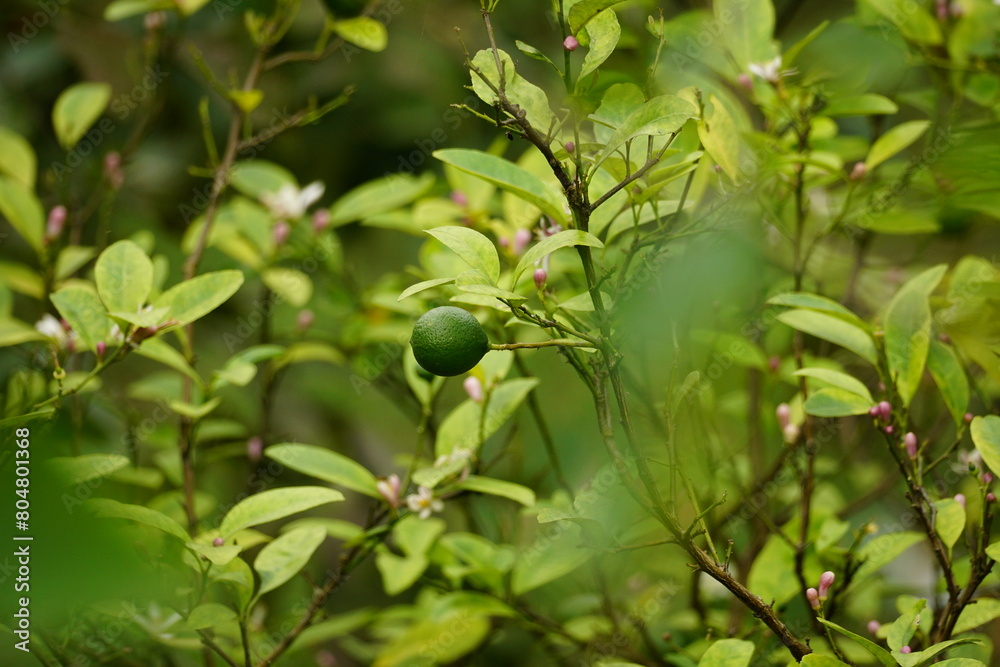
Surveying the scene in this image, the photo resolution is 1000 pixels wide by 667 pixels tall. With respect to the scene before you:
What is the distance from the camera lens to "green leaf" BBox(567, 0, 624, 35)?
567 mm

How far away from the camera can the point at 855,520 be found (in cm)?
141

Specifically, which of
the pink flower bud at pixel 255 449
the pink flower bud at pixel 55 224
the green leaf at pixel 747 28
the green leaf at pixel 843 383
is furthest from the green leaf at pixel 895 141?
the pink flower bud at pixel 55 224

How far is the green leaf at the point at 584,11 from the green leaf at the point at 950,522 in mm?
496

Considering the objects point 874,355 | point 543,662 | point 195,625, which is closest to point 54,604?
point 195,625

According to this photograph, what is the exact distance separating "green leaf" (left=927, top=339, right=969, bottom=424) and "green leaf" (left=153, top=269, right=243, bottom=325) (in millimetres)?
660

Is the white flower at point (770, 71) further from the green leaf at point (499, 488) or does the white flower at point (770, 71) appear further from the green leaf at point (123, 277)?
the green leaf at point (123, 277)

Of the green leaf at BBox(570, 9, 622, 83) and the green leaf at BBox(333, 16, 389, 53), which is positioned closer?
the green leaf at BBox(570, 9, 622, 83)

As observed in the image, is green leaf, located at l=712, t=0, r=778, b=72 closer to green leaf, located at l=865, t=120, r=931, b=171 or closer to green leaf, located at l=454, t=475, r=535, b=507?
green leaf, located at l=865, t=120, r=931, b=171

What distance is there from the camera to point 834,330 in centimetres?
81

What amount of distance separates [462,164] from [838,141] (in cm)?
59

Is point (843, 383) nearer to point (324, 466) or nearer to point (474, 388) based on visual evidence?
point (474, 388)

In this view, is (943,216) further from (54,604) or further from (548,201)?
(54,604)

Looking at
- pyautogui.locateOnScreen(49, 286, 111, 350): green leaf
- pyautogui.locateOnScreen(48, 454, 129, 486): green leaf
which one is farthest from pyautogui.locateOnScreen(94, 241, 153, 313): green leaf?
pyautogui.locateOnScreen(48, 454, 129, 486): green leaf

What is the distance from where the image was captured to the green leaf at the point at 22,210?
3.51 ft
